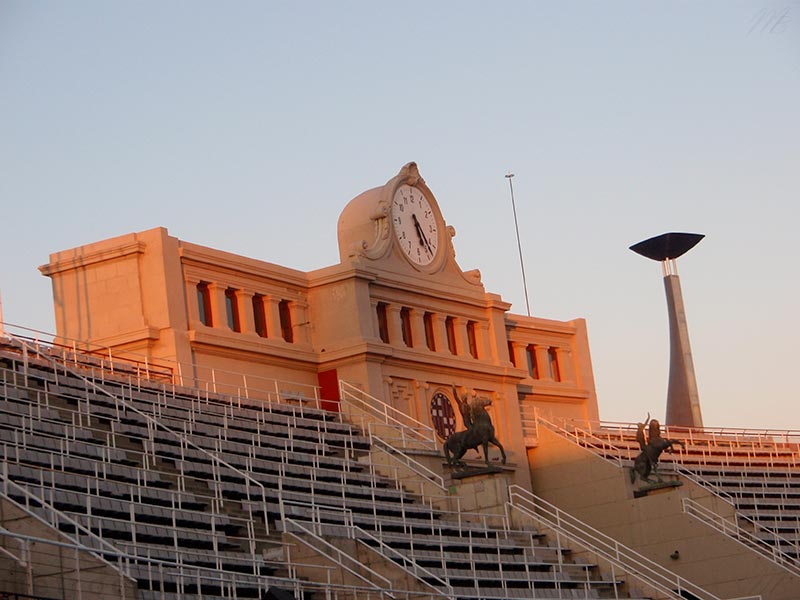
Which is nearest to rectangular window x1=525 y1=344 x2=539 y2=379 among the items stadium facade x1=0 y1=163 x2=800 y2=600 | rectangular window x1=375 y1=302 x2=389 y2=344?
stadium facade x1=0 y1=163 x2=800 y2=600

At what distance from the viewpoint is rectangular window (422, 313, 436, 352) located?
4831 centimetres

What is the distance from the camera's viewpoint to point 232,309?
43969mm

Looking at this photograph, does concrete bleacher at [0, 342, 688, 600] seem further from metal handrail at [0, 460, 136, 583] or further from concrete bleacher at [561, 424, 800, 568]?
concrete bleacher at [561, 424, 800, 568]

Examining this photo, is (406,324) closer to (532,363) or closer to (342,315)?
(342,315)

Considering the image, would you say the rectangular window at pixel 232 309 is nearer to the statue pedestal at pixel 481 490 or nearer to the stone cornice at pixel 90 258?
the stone cornice at pixel 90 258

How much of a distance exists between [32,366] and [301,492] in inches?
237

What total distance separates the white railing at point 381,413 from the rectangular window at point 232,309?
9.99 feet

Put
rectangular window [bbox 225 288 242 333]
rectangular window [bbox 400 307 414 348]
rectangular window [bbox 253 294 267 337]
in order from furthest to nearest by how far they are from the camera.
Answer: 1. rectangular window [bbox 400 307 414 348]
2. rectangular window [bbox 253 294 267 337]
3. rectangular window [bbox 225 288 242 333]

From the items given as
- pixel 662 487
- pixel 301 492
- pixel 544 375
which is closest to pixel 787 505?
pixel 662 487

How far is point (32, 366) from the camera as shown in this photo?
35219mm

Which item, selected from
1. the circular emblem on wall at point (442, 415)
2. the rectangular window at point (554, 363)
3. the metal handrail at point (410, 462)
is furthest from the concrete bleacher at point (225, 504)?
the rectangular window at point (554, 363)

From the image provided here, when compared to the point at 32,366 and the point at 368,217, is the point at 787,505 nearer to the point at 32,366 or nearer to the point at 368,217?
the point at 368,217

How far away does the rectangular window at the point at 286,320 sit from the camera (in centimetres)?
4528

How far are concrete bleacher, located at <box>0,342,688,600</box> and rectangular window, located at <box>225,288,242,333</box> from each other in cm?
324
